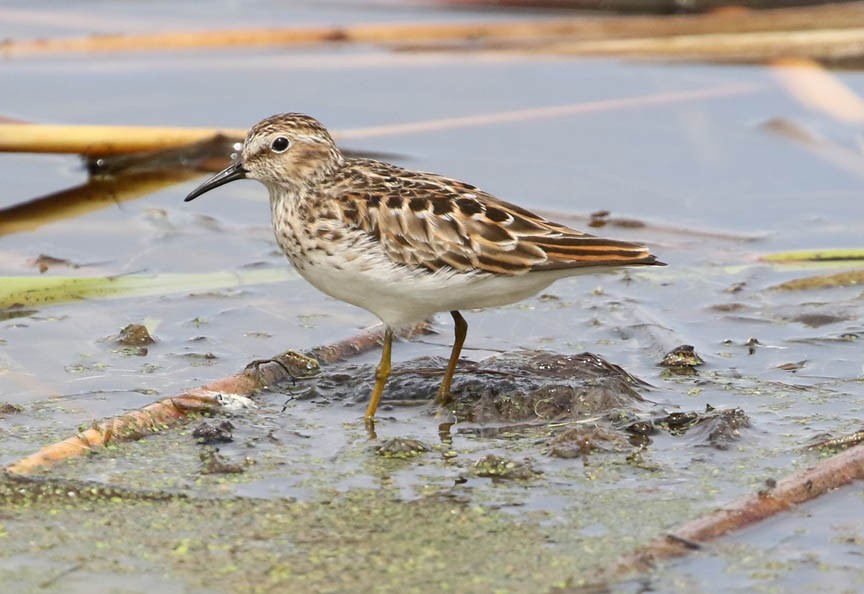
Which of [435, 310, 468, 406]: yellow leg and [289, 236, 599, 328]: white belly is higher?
[289, 236, 599, 328]: white belly

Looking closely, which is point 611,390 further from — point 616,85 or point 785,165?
point 616,85

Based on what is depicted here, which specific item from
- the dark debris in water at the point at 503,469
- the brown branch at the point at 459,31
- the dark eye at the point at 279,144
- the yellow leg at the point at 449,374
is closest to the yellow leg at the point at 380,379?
the yellow leg at the point at 449,374

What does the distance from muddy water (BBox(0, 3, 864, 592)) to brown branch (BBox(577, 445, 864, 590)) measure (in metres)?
0.06

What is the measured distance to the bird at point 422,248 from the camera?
5.80 meters

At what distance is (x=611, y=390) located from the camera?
595cm

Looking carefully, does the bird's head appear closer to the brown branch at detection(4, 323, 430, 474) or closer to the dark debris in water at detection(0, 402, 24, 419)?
the brown branch at detection(4, 323, 430, 474)

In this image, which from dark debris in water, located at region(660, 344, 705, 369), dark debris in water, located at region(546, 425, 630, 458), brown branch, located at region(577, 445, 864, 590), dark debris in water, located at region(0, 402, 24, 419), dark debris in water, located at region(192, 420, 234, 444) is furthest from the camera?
dark debris in water, located at region(660, 344, 705, 369)

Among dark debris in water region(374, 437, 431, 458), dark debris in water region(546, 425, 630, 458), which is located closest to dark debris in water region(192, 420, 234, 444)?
dark debris in water region(374, 437, 431, 458)

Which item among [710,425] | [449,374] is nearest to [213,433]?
[449,374]

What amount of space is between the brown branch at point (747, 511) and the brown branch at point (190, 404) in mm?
2005

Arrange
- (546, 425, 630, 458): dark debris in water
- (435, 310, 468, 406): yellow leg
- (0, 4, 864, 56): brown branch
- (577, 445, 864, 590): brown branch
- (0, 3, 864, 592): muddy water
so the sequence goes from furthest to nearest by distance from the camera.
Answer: (0, 4, 864, 56): brown branch < (435, 310, 468, 406): yellow leg < (546, 425, 630, 458): dark debris in water < (0, 3, 864, 592): muddy water < (577, 445, 864, 590): brown branch

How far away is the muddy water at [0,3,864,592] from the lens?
4520 mm

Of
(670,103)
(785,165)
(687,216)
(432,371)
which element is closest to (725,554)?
(432,371)

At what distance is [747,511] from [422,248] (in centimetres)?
180
